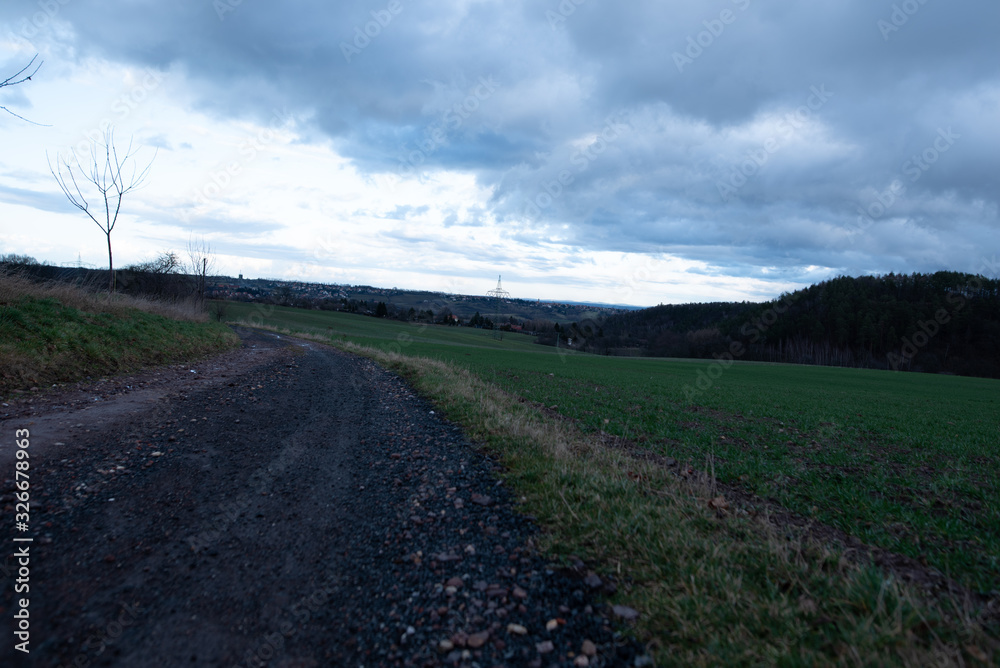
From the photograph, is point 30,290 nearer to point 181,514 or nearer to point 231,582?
point 181,514

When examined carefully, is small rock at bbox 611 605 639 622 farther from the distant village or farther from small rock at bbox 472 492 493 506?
the distant village

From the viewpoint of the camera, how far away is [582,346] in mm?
110062

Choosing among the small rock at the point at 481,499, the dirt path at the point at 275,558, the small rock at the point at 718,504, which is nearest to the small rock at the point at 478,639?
the dirt path at the point at 275,558

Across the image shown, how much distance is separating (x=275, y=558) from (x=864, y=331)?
119m

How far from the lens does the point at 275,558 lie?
3715mm

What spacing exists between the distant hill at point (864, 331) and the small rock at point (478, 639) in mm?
103013

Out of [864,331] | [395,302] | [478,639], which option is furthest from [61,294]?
[395,302]

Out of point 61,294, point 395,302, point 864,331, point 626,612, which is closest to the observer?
point 626,612

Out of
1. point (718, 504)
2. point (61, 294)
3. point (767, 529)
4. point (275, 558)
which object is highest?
point (61, 294)

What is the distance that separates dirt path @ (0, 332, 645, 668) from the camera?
2.76m

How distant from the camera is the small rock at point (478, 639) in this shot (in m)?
2.84

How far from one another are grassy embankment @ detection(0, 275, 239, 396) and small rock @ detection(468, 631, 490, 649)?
914 cm

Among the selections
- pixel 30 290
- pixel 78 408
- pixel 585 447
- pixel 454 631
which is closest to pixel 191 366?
pixel 30 290

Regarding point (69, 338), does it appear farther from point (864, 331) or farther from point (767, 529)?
point (864, 331)
